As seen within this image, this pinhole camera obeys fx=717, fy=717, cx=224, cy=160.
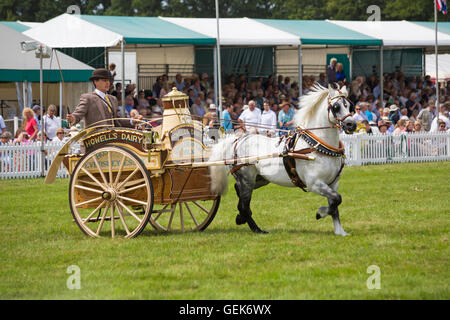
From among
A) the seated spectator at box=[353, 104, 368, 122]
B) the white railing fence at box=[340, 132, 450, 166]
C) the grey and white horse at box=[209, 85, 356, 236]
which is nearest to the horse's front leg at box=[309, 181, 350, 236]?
the grey and white horse at box=[209, 85, 356, 236]

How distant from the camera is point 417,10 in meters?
50.7

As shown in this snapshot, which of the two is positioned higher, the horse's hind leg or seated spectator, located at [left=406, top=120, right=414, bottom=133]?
seated spectator, located at [left=406, top=120, right=414, bottom=133]

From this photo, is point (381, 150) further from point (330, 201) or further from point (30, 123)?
point (330, 201)

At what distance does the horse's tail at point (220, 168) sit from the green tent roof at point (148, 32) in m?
10.9

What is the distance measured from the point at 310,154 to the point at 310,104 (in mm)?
648

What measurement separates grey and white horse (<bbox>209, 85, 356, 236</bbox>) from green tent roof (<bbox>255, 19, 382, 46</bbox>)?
48.5 ft

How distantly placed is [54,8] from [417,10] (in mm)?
26313

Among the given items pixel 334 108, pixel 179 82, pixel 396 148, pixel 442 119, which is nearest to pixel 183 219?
pixel 334 108

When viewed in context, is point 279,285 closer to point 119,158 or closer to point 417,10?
point 119,158

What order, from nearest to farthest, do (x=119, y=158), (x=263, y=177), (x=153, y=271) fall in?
A: (x=153, y=271), (x=119, y=158), (x=263, y=177)

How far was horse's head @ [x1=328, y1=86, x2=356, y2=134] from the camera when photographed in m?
8.45

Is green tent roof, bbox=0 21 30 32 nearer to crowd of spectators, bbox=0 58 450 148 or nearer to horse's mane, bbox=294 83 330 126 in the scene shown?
crowd of spectators, bbox=0 58 450 148

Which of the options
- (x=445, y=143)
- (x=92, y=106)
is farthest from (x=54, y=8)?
(x=92, y=106)

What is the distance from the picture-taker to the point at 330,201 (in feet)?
28.2
